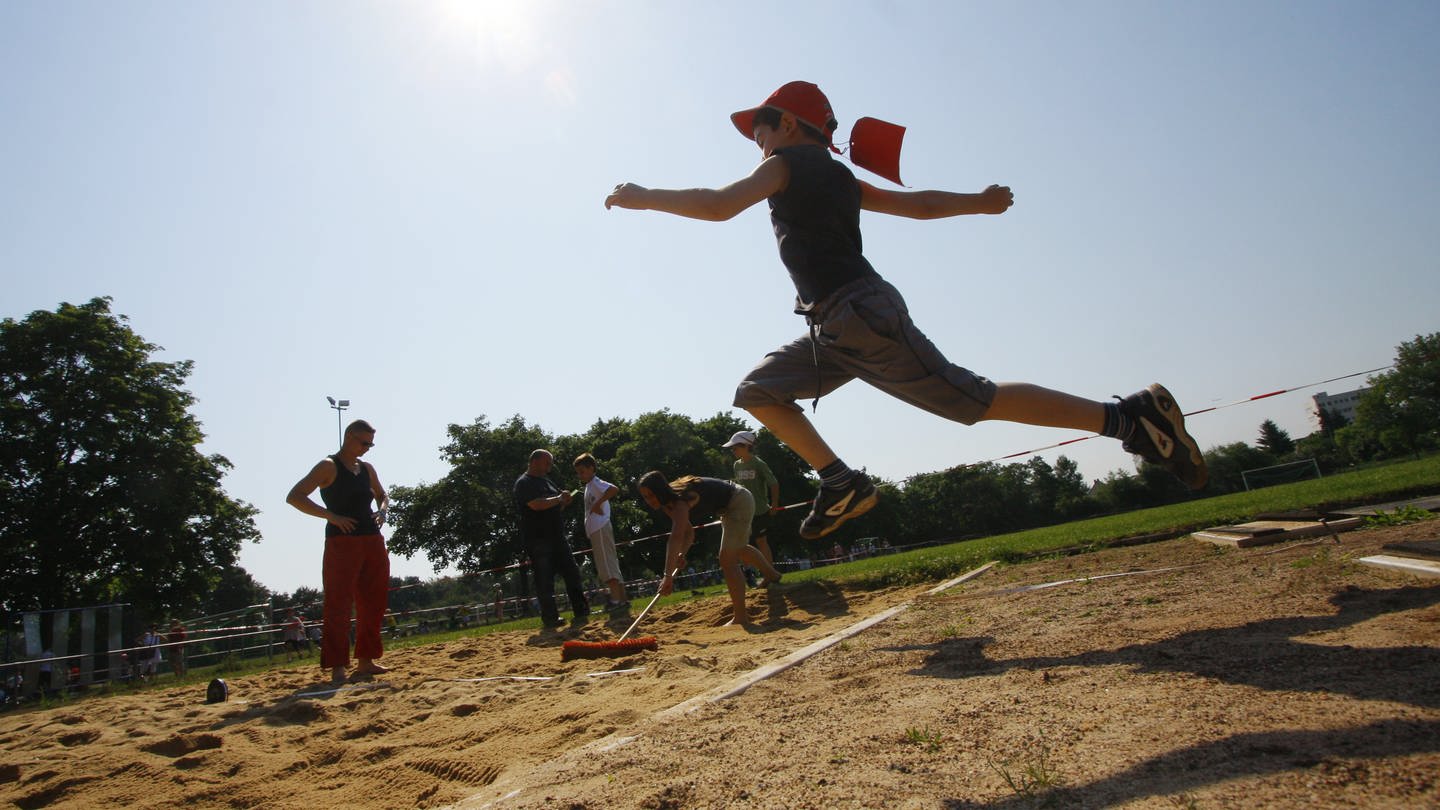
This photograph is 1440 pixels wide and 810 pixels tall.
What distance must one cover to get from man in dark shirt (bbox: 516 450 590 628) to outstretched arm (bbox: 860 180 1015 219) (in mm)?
5907

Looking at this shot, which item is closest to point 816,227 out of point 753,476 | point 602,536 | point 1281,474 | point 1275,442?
point 602,536

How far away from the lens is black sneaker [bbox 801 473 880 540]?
354cm

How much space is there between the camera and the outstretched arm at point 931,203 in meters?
3.73

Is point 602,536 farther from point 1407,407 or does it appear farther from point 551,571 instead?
point 1407,407

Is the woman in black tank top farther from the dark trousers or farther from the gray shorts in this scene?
the gray shorts

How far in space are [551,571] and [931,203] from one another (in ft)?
21.8

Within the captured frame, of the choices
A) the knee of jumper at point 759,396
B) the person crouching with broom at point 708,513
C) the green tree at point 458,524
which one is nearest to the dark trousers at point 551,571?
the person crouching with broom at point 708,513

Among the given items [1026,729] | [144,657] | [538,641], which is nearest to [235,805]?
[1026,729]

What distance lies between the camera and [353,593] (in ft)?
18.6

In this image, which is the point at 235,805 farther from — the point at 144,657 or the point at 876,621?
the point at 144,657

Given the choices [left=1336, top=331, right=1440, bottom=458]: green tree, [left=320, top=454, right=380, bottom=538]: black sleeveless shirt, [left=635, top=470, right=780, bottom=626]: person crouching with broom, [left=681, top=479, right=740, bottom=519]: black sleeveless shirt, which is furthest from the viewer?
[left=1336, top=331, right=1440, bottom=458]: green tree

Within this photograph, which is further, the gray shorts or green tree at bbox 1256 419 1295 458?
green tree at bbox 1256 419 1295 458

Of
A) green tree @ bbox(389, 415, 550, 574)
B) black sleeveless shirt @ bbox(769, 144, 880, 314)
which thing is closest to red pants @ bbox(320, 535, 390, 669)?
black sleeveless shirt @ bbox(769, 144, 880, 314)

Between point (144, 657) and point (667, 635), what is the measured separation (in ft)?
50.5
